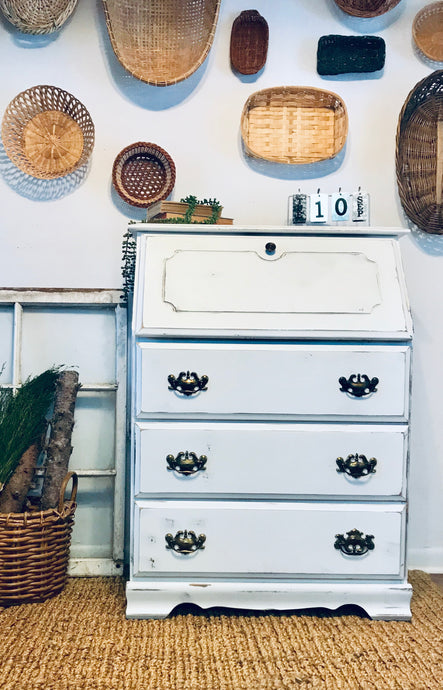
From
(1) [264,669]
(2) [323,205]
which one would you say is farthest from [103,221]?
(1) [264,669]

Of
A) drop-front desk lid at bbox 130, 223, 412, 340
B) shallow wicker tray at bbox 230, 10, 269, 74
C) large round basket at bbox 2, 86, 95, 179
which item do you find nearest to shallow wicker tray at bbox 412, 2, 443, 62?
shallow wicker tray at bbox 230, 10, 269, 74

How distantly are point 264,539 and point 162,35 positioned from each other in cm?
199

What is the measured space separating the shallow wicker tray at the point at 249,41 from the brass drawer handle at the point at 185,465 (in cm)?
158

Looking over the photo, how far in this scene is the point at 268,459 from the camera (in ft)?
6.99

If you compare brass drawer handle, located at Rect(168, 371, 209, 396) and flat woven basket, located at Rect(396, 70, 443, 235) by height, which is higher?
flat woven basket, located at Rect(396, 70, 443, 235)

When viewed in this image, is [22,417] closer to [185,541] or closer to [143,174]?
[185,541]

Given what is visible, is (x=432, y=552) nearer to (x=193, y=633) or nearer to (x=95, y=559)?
(x=193, y=633)

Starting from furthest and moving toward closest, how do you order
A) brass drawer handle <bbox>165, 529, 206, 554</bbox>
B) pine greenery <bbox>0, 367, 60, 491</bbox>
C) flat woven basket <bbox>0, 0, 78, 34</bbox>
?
1. flat woven basket <bbox>0, 0, 78, 34</bbox>
2. pine greenery <bbox>0, 367, 60, 491</bbox>
3. brass drawer handle <bbox>165, 529, 206, 554</bbox>

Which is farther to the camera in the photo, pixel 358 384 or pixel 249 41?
pixel 249 41

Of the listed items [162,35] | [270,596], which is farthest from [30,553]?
[162,35]

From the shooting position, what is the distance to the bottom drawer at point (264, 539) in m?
2.12

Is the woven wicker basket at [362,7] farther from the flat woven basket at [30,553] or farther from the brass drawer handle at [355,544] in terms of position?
the flat woven basket at [30,553]

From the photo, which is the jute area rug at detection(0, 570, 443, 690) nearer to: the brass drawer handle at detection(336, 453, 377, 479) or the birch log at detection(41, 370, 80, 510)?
the birch log at detection(41, 370, 80, 510)

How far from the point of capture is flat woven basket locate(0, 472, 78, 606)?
7.19 ft
